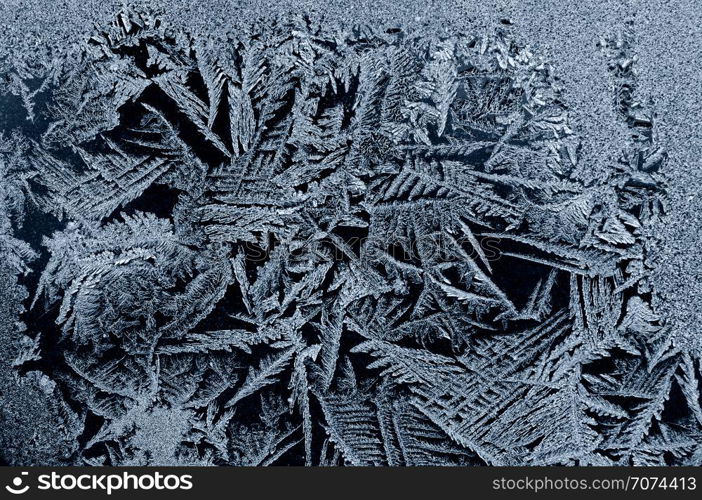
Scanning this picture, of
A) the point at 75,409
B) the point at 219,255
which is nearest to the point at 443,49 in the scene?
the point at 219,255

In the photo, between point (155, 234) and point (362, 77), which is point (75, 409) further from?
point (362, 77)

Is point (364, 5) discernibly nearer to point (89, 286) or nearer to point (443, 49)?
point (443, 49)

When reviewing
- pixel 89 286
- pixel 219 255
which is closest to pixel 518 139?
pixel 219 255

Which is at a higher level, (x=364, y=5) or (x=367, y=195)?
(x=364, y=5)

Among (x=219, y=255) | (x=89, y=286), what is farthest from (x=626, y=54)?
(x=89, y=286)

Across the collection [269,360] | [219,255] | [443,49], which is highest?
[443,49]

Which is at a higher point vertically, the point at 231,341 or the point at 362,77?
the point at 362,77

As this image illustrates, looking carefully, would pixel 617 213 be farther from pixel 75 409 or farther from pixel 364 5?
pixel 75 409
